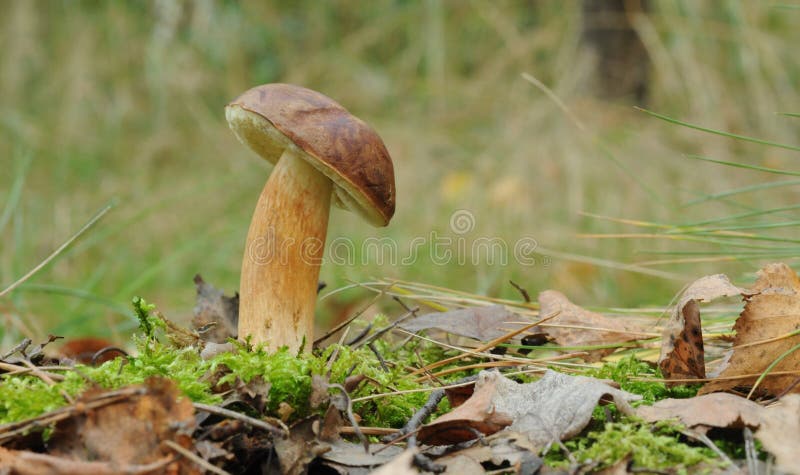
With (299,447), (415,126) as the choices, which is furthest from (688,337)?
(415,126)

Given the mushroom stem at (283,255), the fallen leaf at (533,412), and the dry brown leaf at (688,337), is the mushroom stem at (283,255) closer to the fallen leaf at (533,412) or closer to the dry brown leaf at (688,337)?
the fallen leaf at (533,412)

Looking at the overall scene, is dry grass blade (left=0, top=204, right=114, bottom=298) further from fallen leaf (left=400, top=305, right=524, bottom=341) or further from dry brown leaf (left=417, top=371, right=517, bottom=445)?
dry brown leaf (left=417, top=371, right=517, bottom=445)

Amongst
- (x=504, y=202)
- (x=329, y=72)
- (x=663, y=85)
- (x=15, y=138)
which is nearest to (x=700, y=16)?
(x=663, y=85)

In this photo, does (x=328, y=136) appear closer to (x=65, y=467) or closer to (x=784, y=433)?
(x=65, y=467)

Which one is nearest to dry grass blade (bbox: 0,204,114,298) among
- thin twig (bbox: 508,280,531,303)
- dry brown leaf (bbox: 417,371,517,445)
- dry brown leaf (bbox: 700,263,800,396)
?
dry brown leaf (bbox: 417,371,517,445)

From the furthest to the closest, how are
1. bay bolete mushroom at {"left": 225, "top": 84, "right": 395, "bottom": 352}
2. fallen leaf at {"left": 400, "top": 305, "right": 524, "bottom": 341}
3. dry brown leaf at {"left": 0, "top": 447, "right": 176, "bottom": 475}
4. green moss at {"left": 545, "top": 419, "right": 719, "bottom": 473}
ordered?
fallen leaf at {"left": 400, "top": 305, "right": 524, "bottom": 341} < bay bolete mushroom at {"left": 225, "top": 84, "right": 395, "bottom": 352} < green moss at {"left": 545, "top": 419, "right": 719, "bottom": 473} < dry brown leaf at {"left": 0, "top": 447, "right": 176, "bottom": 475}

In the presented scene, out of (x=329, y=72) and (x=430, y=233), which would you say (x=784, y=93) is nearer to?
(x=430, y=233)
